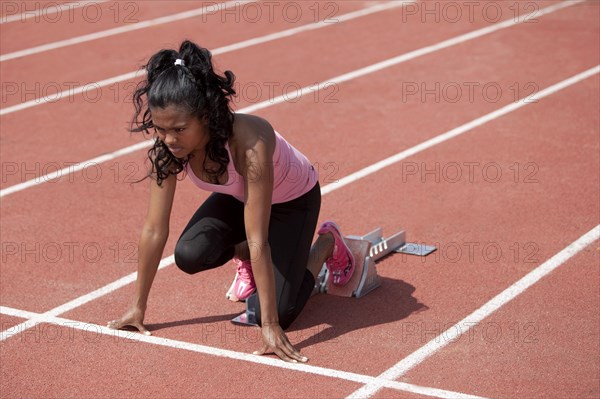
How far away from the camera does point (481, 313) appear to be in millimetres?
6031

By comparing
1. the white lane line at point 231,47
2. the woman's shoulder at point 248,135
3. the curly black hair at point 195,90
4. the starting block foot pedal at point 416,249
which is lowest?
the white lane line at point 231,47

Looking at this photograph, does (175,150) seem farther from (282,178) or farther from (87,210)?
(87,210)

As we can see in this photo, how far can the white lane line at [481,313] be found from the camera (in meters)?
5.27

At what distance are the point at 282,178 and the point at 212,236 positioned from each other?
0.53 meters

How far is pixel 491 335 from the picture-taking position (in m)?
5.73

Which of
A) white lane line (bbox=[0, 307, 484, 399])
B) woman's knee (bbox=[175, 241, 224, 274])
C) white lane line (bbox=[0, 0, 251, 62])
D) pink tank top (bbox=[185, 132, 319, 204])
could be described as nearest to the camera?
white lane line (bbox=[0, 307, 484, 399])

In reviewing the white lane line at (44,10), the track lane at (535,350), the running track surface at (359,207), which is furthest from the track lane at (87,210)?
the white lane line at (44,10)

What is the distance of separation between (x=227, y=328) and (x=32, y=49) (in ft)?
26.1

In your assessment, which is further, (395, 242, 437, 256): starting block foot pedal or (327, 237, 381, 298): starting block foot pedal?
(395, 242, 437, 256): starting block foot pedal

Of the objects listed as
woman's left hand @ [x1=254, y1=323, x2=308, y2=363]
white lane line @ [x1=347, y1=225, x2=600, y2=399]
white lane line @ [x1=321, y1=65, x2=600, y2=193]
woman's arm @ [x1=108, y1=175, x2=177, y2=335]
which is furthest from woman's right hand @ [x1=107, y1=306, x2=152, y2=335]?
white lane line @ [x1=321, y1=65, x2=600, y2=193]

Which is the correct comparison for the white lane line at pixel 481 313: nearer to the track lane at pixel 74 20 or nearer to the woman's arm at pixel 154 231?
the woman's arm at pixel 154 231

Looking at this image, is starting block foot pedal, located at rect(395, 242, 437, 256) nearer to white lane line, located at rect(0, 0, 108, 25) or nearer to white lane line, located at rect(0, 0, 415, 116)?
white lane line, located at rect(0, 0, 415, 116)

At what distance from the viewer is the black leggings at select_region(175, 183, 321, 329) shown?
581 centimetres

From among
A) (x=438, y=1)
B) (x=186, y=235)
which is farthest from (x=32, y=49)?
(x=186, y=235)
